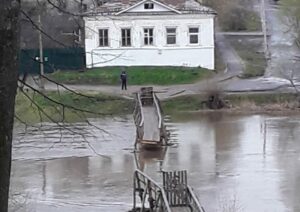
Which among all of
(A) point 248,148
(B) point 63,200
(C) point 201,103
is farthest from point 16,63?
(C) point 201,103

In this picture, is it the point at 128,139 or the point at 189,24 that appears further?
the point at 189,24

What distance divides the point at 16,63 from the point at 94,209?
47.3ft

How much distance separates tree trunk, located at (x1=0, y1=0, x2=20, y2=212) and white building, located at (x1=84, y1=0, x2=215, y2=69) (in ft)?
108

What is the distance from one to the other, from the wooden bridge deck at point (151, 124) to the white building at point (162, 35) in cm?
873

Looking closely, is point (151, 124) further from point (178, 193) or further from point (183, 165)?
point (178, 193)

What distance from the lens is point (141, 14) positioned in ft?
120

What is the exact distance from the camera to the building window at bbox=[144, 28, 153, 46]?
36.9 m

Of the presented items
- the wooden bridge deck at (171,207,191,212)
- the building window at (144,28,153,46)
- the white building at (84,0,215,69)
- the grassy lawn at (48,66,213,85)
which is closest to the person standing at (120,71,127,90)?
the grassy lawn at (48,66,213,85)

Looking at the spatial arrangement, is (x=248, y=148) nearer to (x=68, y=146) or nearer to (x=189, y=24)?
(x=68, y=146)

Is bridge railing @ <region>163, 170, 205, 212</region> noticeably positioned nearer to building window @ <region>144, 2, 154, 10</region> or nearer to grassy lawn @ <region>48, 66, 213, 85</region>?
grassy lawn @ <region>48, 66, 213, 85</region>

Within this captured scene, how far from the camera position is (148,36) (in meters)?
36.9

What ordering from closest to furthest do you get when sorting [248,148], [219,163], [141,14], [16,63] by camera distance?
[16,63] → [219,163] → [248,148] → [141,14]

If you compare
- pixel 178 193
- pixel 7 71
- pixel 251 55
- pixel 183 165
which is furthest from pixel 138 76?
pixel 7 71

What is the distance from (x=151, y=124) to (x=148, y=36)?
37.1 ft
